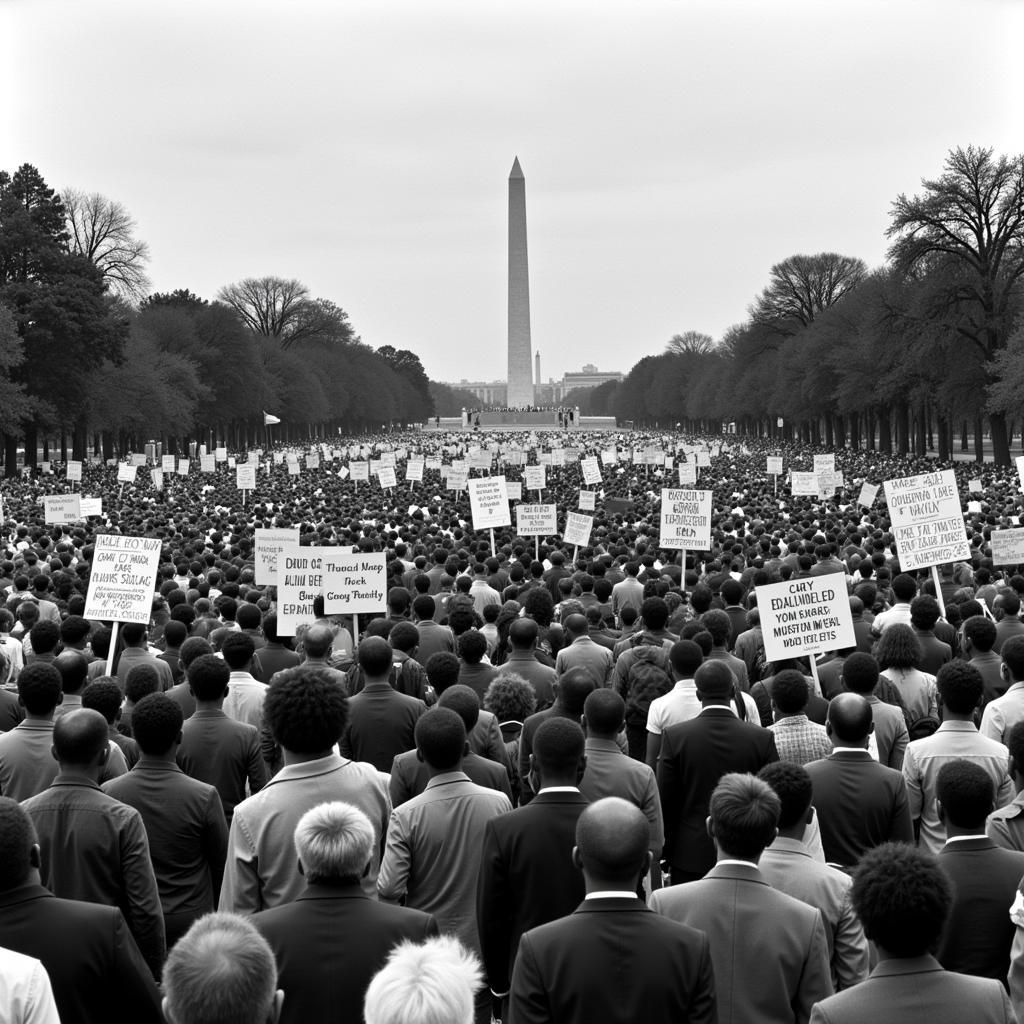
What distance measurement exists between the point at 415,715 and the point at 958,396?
59.9 m

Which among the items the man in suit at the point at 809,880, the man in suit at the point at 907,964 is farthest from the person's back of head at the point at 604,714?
the man in suit at the point at 907,964

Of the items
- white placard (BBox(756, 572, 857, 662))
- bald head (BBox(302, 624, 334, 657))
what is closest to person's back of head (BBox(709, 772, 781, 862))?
bald head (BBox(302, 624, 334, 657))

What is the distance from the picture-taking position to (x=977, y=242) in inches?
2539

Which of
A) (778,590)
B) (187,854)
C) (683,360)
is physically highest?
(683,360)

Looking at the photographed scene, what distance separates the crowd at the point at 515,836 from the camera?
13.0ft

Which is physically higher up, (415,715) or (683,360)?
(683,360)

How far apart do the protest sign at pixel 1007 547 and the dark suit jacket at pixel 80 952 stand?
13.7 meters

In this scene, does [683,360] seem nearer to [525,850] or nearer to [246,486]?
[246,486]

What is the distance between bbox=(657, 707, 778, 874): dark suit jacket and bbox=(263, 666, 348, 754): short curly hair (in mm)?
1894

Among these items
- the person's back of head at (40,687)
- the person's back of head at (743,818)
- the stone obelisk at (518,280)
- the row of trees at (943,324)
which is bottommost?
the person's back of head at (743,818)

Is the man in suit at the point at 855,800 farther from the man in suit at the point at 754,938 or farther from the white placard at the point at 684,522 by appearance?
the white placard at the point at 684,522

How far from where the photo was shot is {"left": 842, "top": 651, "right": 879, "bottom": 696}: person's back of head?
741cm

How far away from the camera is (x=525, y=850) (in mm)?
5250

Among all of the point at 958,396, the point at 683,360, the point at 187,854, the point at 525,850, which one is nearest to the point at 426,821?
the point at 525,850
